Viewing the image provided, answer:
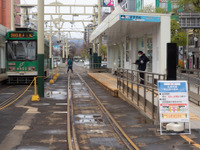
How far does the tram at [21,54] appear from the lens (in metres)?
22.9

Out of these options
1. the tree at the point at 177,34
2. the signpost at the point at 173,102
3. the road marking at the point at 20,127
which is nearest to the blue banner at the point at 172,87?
the signpost at the point at 173,102

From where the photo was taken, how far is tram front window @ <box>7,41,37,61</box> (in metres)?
23.0

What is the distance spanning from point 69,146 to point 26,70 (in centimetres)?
1642

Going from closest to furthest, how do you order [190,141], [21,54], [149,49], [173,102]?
[190,141] < [173,102] < [149,49] < [21,54]

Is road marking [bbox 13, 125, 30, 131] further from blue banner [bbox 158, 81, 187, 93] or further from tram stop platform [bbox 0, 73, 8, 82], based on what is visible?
tram stop platform [bbox 0, 73, 8, 82]

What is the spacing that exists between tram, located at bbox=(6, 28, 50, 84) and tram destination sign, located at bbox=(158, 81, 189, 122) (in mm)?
15746

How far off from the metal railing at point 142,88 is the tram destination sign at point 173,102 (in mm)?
1344

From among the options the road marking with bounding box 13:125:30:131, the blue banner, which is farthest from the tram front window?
the blue banner

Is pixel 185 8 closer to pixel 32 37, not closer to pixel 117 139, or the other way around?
pixel 32 37

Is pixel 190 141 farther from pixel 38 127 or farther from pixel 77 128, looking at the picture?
pixel 38 127

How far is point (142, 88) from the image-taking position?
1145cm

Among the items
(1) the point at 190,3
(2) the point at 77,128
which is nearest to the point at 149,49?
(1) the point at 190,3

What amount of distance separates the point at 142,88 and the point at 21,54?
1339 centimetres

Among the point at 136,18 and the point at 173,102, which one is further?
the point at 136,18
